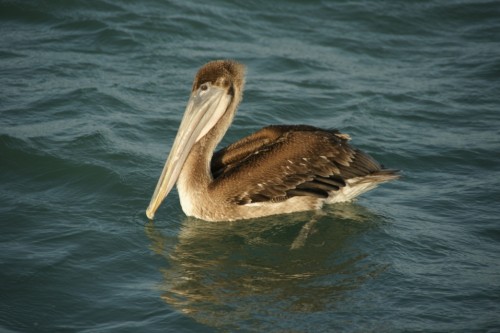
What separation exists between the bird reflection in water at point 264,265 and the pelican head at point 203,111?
426 mm

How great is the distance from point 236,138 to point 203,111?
6.30 ft

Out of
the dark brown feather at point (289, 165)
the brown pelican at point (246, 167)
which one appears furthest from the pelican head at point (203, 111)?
the dark brown feather at point (289, 165)

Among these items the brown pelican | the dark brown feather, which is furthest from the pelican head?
the dark brown feather

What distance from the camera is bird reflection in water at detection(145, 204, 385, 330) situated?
18.3 ft

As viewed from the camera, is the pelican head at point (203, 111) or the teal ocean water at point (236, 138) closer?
the teal ocean water at point (236, 138)

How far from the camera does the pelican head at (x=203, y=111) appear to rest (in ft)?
23.0

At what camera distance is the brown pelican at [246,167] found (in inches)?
278

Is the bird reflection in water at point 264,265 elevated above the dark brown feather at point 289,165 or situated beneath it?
situated beneath

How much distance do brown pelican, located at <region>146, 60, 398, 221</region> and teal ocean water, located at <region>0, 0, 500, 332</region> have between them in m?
0.21

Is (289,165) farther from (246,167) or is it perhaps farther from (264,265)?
(264,265)

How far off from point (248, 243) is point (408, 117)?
12.7ft

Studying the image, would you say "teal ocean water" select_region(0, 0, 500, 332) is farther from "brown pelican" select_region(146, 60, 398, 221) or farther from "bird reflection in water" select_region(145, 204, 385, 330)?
"brown pelican" select_region(146, 60, 398, 221)

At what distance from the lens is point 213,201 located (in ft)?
23.2

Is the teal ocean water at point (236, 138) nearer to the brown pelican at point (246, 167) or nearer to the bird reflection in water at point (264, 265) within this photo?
the bird reflection in water at point (264, 265)
